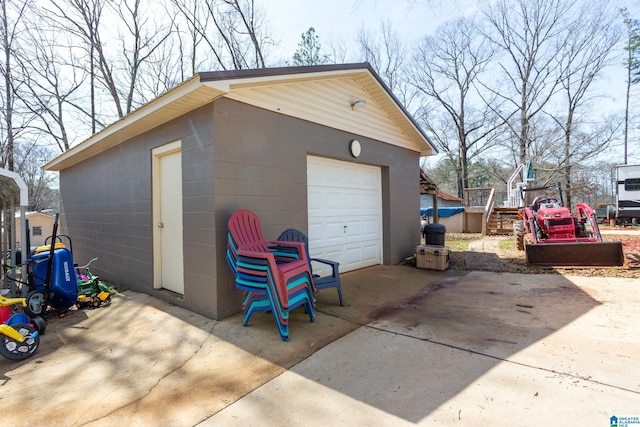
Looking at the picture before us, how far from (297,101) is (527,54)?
67.5ft

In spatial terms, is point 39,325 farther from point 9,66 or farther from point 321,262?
point 9,66

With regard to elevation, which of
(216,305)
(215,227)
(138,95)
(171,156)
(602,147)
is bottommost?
(216,305)

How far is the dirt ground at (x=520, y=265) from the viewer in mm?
5021

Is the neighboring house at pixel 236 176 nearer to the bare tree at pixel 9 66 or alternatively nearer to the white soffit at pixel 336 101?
the white soffit at pixel 336 101

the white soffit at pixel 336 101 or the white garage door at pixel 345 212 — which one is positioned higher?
the white soffit at pixel 336 101

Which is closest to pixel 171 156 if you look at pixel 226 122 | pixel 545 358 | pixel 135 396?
pixel 226 122

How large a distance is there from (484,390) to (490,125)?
73.9ft

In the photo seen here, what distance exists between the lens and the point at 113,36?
1278cm

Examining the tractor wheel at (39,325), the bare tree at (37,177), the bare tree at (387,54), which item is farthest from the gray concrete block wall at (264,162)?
the bare tree at (37,177)

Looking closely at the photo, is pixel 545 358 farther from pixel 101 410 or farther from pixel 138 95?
pixel 138 95

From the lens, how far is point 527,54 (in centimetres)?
1856

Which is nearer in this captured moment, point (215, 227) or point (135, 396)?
point (135, 396)

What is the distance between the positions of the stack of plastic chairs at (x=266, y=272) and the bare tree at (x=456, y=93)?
20.5m

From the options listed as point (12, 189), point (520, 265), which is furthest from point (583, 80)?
point (12, 189)
